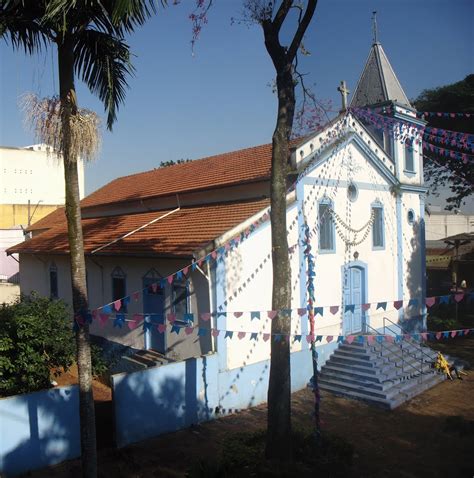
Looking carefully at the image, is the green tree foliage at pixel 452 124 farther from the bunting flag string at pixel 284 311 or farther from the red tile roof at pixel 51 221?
the red tile roof at pixel 51 221

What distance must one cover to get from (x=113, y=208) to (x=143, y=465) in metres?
13.4

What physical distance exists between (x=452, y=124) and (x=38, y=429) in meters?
24.2

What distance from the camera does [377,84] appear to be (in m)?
18.6

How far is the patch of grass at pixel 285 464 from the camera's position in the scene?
24.5ft

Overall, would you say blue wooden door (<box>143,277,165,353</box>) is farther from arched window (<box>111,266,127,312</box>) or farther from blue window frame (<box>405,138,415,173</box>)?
blue window frame (<box>405,138,415,173</box>)

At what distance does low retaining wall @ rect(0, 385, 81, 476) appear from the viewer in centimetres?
842

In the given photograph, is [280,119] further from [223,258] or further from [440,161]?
[440,161]

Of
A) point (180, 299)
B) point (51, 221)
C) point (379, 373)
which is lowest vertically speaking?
point (379, 373)

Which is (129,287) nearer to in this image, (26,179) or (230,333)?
(230,333)

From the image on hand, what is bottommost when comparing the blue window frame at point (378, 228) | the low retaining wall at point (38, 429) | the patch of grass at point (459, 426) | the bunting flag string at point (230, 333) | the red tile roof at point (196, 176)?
the patch of grass at point (459, 426)

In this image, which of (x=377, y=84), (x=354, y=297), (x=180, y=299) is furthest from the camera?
(x=377, y=84)

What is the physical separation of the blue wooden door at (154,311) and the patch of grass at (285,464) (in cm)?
507

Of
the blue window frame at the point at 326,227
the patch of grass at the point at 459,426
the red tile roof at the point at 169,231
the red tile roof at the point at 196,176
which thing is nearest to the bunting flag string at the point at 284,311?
the red tile roof at the point at 169,231

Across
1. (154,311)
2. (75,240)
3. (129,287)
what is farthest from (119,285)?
(75,240)
